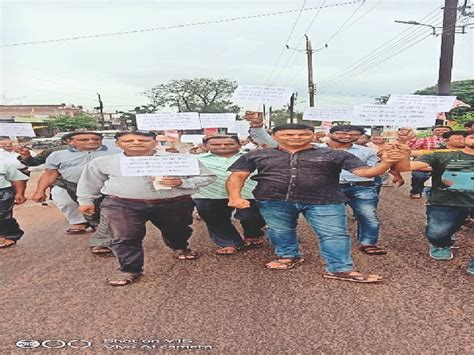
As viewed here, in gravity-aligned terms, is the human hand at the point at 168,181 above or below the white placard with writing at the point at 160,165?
below

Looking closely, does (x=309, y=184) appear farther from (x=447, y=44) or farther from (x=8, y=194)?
(x=447, y=44)

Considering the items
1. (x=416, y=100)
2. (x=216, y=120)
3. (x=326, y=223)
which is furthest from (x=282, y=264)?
(x=416, y=100)

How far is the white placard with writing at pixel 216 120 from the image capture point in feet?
14.5

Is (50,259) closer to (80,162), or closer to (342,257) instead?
(80,162)

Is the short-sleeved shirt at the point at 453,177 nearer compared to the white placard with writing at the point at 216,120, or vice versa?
the short-sleeved shirt at the point at 453,177

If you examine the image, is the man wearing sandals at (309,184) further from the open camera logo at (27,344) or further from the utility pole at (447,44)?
the utility pole at (447,44)

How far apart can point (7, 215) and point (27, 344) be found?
8.07ft

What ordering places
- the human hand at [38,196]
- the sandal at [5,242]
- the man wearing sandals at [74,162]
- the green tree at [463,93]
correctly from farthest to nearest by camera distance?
1. the green tree at [463,93]
2. the sandal at [5,242]
3. the man wearing sandals at [74,162]
4. the human hand at [38,196]

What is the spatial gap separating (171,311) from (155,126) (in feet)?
4.79

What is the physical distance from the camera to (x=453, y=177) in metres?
3.51

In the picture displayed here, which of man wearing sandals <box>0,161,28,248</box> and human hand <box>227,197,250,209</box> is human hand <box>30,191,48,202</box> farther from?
human hand <box>227,197,250,209</box>

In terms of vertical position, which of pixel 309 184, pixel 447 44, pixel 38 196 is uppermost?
pixel 447 44

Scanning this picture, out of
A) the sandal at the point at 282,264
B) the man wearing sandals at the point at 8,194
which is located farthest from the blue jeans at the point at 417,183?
the man wearing sandals at the point at 8,194

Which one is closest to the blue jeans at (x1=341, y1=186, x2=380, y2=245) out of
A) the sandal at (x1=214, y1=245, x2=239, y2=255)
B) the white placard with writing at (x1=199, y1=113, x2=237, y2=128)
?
the sandal at (x1=214, y1=245, x2=239, y2=255)
